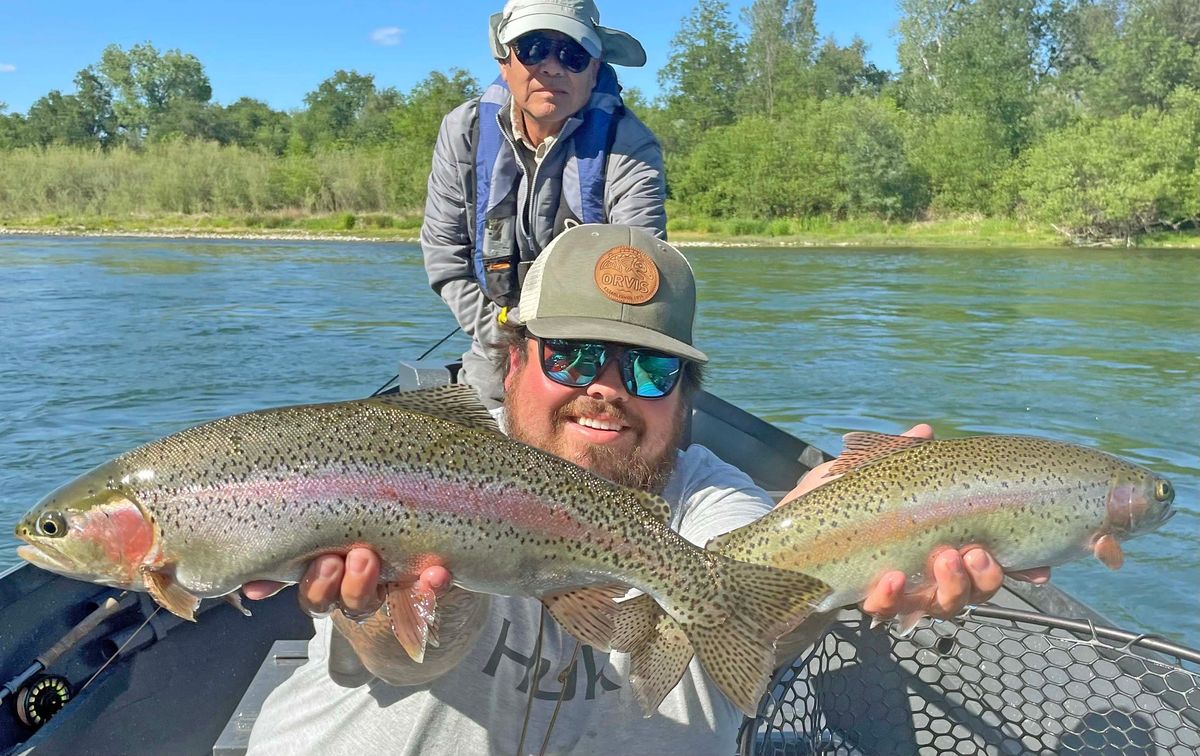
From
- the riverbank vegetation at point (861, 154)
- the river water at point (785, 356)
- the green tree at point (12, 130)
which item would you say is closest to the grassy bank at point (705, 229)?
the riverbank vegetation at point (861, 154)

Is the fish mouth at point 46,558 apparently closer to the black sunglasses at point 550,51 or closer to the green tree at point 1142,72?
the black sunglasses at point 550,51

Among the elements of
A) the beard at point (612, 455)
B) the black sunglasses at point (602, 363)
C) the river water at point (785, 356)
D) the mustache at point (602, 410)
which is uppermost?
the black sunglasses at point (602, 363)

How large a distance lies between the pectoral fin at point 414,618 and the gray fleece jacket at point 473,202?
272 centimetres

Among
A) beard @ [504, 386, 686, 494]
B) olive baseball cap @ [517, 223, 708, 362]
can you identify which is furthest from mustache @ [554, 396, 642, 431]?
olive baseball cap @ [517, 223, 708, 362]

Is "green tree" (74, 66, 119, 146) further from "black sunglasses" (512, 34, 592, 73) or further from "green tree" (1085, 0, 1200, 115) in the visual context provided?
"black sunglasses" (512, 34, 592, 73)

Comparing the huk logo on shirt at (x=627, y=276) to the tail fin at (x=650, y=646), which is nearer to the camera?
the tail fin at (x=650, y=646)

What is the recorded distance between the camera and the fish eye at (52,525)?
2281mm

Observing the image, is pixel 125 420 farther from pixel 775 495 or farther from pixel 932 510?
pixel 932 510

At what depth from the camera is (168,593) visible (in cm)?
226

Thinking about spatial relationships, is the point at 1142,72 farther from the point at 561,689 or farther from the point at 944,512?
the point at 561,689

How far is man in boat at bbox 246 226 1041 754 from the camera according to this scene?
2.48 meters

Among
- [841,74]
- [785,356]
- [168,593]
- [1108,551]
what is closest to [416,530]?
[168,593]

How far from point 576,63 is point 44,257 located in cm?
3432

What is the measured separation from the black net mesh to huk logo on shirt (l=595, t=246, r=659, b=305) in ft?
3.87
